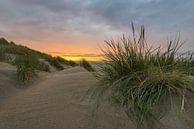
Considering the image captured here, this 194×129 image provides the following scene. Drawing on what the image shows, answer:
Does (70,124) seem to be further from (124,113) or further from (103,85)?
(103,85)

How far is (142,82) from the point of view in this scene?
13.3ft

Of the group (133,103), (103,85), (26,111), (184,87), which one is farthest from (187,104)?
(26,111)

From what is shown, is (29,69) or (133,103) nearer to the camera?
(133,103)

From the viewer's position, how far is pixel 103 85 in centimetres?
466

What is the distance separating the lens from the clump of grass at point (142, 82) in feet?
12.7

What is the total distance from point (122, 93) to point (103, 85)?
55 cm

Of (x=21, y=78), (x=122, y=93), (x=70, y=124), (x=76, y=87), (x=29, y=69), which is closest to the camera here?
(x=70, y=124)

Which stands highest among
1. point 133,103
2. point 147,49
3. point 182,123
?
point 147,49

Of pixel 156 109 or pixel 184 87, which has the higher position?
pixel 184 87

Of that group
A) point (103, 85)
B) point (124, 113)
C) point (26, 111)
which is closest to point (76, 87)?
point (103, 85)

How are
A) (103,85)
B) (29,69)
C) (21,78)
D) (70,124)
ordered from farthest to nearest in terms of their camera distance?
(29,69)
(21,78)
(103,85)
(70,124)

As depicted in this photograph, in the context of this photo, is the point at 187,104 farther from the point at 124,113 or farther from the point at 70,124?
the point at 70,124

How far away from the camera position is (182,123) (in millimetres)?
3908

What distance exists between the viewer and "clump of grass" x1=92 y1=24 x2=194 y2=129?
3.88m
